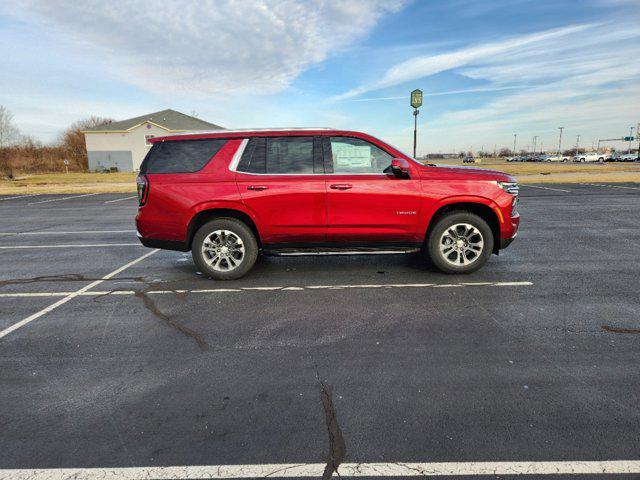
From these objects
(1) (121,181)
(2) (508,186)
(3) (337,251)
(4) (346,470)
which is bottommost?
(4) (346,470)

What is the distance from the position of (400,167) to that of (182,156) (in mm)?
2980

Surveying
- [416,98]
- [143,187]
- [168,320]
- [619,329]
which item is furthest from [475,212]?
[416,98]

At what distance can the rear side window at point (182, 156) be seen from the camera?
220 inches

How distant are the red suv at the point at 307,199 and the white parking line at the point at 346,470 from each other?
3623mm

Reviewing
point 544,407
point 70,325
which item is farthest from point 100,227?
point 544,407

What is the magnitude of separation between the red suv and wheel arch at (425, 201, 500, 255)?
0.06 ft

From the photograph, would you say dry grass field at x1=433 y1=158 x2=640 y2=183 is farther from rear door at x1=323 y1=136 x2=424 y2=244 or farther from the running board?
the running board

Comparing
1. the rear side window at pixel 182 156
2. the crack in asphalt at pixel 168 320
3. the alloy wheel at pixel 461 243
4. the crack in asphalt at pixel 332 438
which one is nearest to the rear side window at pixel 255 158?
the rear side window at pixel 182 156

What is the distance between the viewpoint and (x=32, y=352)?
3.64 m

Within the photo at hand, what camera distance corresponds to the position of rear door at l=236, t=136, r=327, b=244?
5.50 m

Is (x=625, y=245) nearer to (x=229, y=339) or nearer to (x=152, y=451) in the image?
(x=229, y=339)

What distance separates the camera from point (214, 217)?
573 centimetres

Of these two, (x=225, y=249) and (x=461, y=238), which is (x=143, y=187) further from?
(x=461, y=238)

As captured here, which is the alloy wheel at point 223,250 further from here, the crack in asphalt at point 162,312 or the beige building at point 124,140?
the beige building at point 124,140
